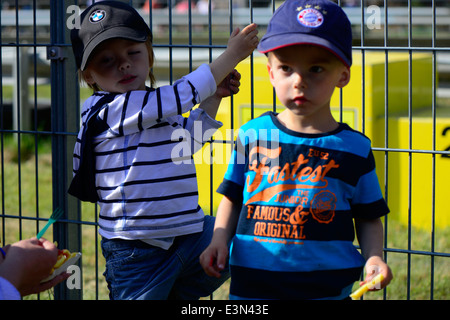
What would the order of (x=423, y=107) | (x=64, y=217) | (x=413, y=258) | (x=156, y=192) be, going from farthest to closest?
(x=423, y=107) → (x=413, y=258) → (x=64, y=217) → (x=156, y=192)

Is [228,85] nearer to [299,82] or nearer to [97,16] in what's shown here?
[97,16]

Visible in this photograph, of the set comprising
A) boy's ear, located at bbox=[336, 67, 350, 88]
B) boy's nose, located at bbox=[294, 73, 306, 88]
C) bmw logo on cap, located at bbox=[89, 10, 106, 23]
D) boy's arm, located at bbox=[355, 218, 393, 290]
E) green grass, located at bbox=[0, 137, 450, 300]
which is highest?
bmw logo on cap, located at bbox=[89, 10, 106, 23]

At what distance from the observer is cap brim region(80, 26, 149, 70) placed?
7.39ft

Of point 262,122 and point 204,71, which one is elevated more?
point 204,71

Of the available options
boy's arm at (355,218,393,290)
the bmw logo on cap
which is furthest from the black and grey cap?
boy's arm at (355,218,393,290)

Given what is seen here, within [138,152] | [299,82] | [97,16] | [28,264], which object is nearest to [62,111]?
[97,16]

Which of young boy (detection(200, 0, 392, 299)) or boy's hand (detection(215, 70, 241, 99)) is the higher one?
boy's hand (detection(215, 70, 241, 99))

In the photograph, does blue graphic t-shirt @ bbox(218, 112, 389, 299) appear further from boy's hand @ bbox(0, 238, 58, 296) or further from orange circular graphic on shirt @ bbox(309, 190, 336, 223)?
boy's hand @ bbox(0, 238, 58, 296)

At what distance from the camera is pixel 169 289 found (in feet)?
7.68

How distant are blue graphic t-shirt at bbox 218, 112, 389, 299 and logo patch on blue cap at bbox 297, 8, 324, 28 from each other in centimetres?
29

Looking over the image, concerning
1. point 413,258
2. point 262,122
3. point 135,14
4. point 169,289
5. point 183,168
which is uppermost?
point 135,14
